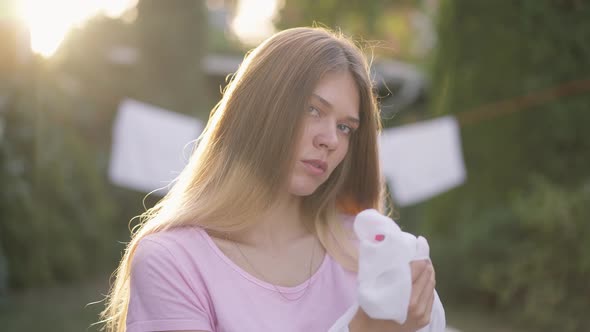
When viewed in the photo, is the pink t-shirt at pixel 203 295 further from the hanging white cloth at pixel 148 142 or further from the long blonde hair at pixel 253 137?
the hanging white cloth at pixel 148 142

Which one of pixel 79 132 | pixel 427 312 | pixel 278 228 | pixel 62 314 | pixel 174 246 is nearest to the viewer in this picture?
pixel 427 312

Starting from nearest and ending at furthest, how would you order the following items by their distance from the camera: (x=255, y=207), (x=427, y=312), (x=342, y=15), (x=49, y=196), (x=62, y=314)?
(x=427, y=312)
(x=255, y=207)
(x=62, y=314)
(x=49, y=196)
(x=342, y=15)

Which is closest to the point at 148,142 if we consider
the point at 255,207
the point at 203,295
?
the point at 255,207

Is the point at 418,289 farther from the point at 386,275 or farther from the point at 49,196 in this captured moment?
the point at 49,196

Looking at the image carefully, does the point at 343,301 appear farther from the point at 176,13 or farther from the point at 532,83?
the point at 176,13

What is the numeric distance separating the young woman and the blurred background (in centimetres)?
254

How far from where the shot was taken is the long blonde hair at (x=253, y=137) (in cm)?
163

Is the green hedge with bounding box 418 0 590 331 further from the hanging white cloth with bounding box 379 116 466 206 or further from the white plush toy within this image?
the white plush toy

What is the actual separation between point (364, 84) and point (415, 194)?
3081 millimetres

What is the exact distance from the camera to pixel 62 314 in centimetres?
542

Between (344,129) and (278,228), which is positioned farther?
(278,228)

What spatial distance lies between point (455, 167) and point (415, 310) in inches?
132

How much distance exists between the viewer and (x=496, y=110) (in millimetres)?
5621

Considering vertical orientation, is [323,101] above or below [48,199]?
above
